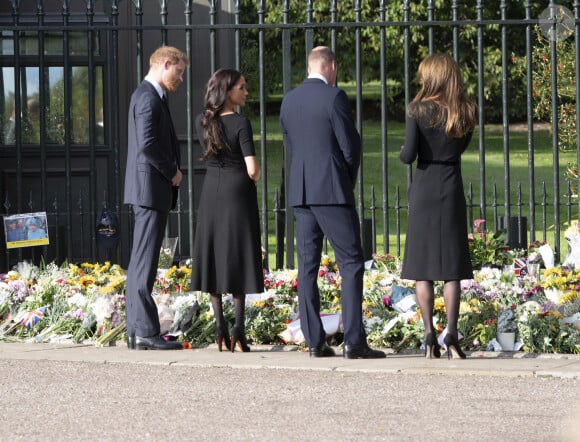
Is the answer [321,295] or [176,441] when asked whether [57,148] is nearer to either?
[321,295]

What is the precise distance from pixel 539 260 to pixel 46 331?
3.75m

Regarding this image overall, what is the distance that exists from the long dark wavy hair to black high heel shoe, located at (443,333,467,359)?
1793mm

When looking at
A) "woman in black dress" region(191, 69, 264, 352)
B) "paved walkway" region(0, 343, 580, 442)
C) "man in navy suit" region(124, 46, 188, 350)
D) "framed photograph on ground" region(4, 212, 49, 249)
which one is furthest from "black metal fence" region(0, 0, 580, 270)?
"paved walkway" region(0, 343, 580, 442)

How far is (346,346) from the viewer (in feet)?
25.2

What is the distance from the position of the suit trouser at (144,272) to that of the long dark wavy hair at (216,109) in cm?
60

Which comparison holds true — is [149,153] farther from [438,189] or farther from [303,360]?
[438,189]

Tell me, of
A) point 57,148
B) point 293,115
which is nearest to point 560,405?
point 293,115

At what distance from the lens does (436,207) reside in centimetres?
769

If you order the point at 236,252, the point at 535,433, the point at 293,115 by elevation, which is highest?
the point at 293,115

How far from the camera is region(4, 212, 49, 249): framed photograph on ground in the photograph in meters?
10.0

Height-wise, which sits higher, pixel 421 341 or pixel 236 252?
pixel 236 252

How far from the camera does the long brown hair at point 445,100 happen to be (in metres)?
7.54

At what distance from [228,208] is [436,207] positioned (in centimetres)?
131

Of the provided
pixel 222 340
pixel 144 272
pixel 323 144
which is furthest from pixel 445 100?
pixel 144 272
